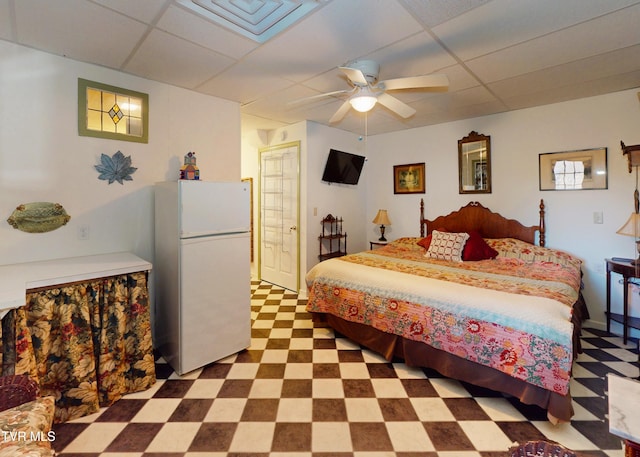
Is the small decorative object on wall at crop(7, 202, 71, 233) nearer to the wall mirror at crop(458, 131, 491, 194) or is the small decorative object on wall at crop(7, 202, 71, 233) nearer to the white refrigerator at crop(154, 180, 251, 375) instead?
the white refrigerator at crop(154, 180, 251, 375)

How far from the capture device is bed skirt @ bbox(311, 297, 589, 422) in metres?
1.78

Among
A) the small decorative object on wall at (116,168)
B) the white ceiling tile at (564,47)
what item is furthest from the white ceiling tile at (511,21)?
the small decorative object on wall at (116,168)

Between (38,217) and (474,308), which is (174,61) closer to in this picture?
(38,217)

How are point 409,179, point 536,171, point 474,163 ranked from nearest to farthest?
point 536,171 → point 474,163 → point 409,179

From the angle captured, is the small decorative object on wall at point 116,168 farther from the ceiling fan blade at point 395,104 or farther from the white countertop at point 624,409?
the white countertop at point 624,409

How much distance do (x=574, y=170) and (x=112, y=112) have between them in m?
4.77

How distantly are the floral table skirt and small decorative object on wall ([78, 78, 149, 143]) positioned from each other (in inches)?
51.7

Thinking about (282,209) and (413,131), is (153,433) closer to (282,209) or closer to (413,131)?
(282,209)

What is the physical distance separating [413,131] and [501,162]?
135 centimetres

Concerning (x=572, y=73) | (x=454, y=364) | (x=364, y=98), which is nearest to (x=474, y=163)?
(x=572, y=73)

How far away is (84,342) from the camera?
6.28ft

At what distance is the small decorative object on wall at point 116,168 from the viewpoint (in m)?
2.51

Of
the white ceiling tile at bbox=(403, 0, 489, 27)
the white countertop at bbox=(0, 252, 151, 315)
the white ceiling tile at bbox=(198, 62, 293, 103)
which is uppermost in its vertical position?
the white ceiling tile at bbox=(198, 62, 293, 103)

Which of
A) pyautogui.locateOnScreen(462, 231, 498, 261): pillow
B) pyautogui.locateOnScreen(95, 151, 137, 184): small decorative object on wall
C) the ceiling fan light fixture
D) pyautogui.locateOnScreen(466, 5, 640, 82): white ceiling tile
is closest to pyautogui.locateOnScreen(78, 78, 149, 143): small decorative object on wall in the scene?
pyautogui.locateOnScreen(95, 151, 137, 184): small decorative object on wall
